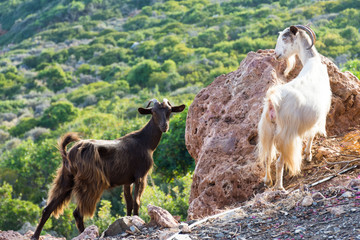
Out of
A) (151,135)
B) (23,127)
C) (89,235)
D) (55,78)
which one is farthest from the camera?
(55,78)

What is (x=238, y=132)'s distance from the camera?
735cm

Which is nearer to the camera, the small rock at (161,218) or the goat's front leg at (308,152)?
the small rock at (161,218)

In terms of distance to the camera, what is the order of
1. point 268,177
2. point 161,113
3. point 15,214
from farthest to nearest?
point 15,214
point 161,113
point 268,177

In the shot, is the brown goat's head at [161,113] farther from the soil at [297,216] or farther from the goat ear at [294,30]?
the goat ear at [294,30]

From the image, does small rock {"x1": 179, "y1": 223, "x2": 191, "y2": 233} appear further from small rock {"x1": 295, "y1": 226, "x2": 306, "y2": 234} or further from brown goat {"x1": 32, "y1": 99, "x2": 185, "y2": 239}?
brown goat {"x1": 32, "y1": 99, "x2": 185, "y2": 239}

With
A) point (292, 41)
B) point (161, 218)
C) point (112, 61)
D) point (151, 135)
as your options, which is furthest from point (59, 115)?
point (161, 218)

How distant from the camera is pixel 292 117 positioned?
6141mm

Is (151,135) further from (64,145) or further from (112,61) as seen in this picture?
(112,61)

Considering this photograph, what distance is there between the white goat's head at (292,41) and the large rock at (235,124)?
0.39m

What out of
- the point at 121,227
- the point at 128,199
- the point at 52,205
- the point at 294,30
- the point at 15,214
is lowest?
the point at 15,214

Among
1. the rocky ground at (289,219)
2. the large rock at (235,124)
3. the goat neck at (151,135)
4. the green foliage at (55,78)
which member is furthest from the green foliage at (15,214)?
the green foliage at (55,78)

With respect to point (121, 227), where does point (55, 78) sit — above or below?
below

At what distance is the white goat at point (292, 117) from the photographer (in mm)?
6129

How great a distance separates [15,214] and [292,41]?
14309mm
